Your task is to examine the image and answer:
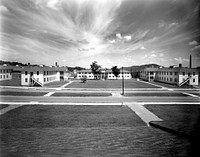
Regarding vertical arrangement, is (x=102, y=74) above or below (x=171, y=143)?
above

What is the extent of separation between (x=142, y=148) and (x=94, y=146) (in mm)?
2357

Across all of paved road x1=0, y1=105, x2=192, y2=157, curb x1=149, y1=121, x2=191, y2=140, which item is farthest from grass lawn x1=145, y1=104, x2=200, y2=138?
paved road x1=0, y1=105, x2=192, y2=157

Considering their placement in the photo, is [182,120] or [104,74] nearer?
[182,120]

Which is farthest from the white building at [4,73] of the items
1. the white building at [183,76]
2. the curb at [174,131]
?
the white building at [183,76]

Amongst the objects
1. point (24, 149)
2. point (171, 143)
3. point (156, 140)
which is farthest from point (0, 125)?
point (171, 143)

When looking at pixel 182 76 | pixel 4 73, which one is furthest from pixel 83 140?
pixel 4 73

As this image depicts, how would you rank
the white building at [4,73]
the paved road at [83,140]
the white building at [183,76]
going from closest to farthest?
the paved road at [83,140] < the white building at [183,76] < the white building at [4,73]

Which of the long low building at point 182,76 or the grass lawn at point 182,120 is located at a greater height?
the long low building at point 182,76

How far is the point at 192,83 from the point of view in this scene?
125 feet

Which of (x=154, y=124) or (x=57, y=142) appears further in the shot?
(x=154, y=124)

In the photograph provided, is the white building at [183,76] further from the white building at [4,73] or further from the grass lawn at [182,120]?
the white building at [4,73]

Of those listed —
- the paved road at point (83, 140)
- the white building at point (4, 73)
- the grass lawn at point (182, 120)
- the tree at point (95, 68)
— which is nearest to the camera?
the paved road at point (83, 140)

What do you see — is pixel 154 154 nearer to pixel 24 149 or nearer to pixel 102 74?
pixel 24 149

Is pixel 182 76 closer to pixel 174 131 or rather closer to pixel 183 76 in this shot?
pixel 183 76
